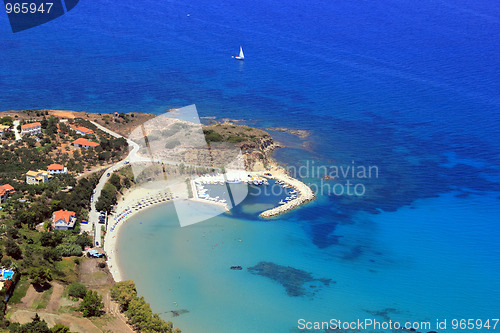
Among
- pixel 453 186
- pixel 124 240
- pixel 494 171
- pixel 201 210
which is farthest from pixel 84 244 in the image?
pixel 494 171

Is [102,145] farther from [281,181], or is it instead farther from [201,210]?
[281,181]

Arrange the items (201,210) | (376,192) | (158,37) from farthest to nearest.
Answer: (158,37) → (376,192) → (201,210)

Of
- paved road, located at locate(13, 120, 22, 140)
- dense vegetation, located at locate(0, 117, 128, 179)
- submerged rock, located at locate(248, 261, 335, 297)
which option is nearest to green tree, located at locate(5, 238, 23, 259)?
dense vegetation, located at locate(0, 117, 128, 179)

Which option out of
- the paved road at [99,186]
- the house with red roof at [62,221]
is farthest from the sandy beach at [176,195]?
the house with red roof at [62,221]

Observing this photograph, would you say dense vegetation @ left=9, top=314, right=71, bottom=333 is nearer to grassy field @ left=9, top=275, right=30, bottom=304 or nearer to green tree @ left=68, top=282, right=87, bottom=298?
grassy field @ left=9, top=275, right=30, bottom=304

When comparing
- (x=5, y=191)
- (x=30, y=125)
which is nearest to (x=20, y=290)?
(x=5, y=191)

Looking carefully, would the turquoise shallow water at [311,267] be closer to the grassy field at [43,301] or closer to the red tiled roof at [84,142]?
the grassy field at [43,301]
